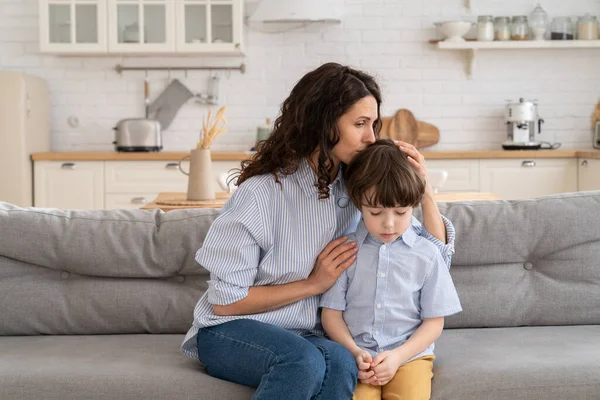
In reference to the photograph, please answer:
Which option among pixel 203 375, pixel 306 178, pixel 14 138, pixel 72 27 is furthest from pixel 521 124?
pixel 203 375

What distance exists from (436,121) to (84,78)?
2.56 meters

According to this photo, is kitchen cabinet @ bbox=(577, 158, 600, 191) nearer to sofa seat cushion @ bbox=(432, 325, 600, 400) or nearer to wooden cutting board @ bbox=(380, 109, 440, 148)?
wooden cutting board @ bbox=(380, 109, 440, 148)

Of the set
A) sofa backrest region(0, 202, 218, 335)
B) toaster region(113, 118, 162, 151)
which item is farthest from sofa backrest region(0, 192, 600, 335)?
toaster region(113, 118, 162, 151)

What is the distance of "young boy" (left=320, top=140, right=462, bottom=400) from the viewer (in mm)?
1960

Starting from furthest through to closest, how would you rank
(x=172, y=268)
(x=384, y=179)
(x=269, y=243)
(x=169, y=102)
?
(x=169, y=102)
(x=172, y=268)
(x=269, y=243)
(x=384, y=179)

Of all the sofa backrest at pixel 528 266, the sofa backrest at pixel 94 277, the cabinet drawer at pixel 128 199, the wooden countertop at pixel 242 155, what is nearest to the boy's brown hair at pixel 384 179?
the sofa backrest at pixel 528 266

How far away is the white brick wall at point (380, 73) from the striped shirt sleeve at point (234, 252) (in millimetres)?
4090

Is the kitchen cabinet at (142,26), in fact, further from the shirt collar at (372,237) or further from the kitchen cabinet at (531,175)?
the shirt collar at (372,237)

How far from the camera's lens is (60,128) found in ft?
20.1

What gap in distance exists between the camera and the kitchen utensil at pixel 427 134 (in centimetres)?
603

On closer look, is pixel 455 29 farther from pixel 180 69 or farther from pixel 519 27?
pixel 180 69

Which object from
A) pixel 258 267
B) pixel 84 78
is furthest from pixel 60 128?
pixel 258 267

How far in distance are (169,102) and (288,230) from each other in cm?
419

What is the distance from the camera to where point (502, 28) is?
5.83m
